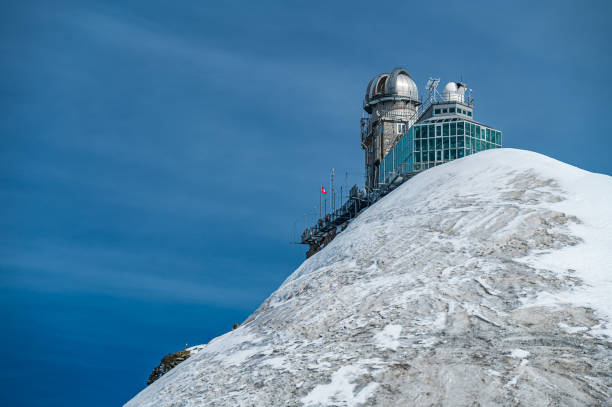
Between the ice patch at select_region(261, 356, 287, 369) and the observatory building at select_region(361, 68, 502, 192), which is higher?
the observatory building at select_region(361, 68, 502, 192)

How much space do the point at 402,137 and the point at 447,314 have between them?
50526 mm

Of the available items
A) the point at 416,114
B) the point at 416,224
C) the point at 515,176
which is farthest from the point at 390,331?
the point at 416,114

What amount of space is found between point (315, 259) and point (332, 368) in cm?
820

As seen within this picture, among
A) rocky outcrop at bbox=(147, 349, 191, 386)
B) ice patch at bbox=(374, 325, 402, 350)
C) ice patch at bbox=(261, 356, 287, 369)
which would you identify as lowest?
ice patch at bbox=(261, 356, 287, 369)

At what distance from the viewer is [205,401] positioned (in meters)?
12.6

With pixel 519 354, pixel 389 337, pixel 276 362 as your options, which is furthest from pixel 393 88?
pixel 519 354

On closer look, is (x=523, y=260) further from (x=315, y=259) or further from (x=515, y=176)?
(x=315, y=259)

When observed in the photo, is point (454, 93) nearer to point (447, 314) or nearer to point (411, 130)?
point (411, 130)

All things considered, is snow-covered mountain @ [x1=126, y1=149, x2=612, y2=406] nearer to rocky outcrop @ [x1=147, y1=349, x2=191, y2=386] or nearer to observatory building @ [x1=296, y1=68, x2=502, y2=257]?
rocky outcrop @ [x1=147, y1=349, x2=191, y2=386]

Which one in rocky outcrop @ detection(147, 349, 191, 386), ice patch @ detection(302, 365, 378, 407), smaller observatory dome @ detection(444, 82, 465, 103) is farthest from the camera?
smaller observatory dome @ detection(444, 82, 465, 103)

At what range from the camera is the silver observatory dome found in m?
73.9

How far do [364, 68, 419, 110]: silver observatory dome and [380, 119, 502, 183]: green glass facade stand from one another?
1451cm

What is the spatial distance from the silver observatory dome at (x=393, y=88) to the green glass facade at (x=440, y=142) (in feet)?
47.6

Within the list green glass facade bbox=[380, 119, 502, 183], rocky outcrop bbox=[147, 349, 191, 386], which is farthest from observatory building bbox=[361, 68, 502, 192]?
rocky outcrop bbox=[147, 349, 191, 386]
